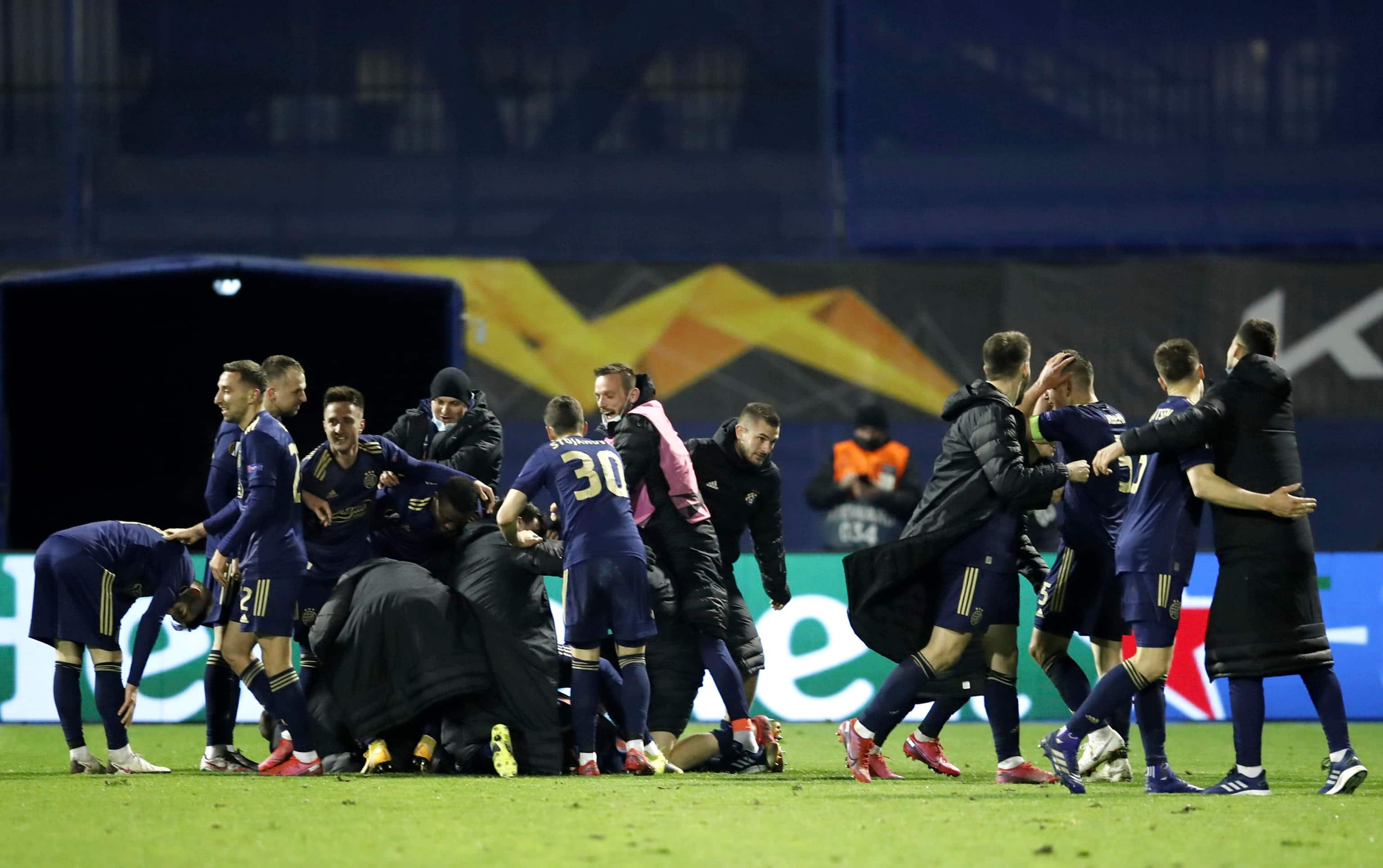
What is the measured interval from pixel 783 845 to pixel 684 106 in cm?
1566

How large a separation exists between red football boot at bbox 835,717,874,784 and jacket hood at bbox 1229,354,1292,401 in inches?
92.5

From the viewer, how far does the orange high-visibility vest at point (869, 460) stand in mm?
13688

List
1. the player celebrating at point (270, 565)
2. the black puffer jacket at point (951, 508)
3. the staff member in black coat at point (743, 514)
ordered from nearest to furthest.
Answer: the black puffer jacket at point (951, 508)
the player celebrating at point (270, 565)
the staff member in black coat at point (743, 514)

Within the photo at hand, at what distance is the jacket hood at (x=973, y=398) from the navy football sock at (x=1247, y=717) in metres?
1.58

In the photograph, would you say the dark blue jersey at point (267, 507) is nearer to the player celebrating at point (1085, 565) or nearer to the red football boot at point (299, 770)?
the red football boot at point (299, 770)

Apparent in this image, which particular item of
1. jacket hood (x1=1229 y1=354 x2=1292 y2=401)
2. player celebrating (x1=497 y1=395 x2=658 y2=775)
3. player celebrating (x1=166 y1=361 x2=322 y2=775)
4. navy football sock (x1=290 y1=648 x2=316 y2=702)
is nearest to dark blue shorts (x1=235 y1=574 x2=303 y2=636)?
→ player celebrating (x1=166 y1=361 x2=322 y2=775)

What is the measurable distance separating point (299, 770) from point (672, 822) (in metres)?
2.81

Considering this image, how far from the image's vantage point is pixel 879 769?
8.66 metres

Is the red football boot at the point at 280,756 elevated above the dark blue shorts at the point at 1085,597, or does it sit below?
below

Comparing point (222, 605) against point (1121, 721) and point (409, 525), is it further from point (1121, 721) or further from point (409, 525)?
Result: point (1121, 721)

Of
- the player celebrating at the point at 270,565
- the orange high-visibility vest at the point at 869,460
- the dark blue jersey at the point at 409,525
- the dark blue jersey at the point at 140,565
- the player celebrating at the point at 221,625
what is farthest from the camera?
the orange high-visibility vest at the point at 869,460

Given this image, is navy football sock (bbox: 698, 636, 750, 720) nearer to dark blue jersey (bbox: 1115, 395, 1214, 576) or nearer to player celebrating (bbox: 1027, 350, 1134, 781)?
player celebrating (bbox: 1027, 350, 1134, 781)

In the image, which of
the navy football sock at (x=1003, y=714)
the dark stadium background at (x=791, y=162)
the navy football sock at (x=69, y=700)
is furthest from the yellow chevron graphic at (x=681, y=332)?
the navy football sock at (x=1003, y=714)

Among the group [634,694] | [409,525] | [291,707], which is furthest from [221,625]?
[634,694]
